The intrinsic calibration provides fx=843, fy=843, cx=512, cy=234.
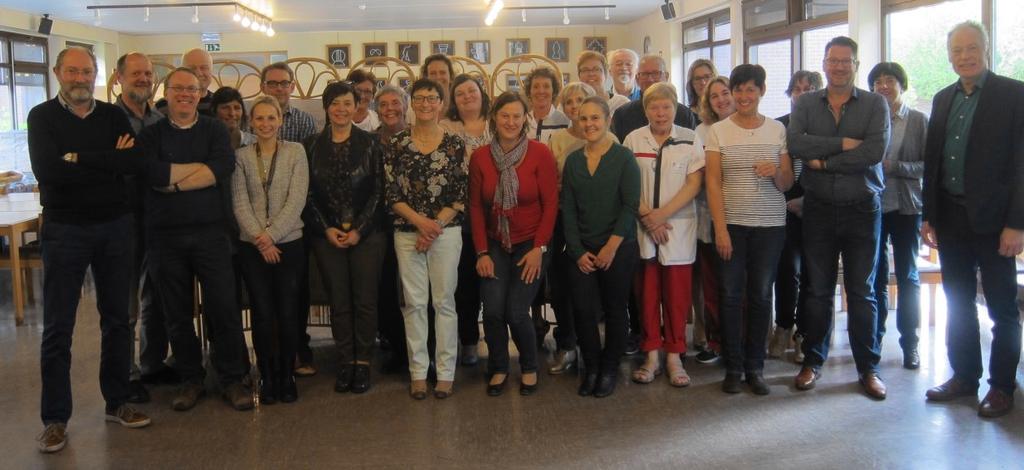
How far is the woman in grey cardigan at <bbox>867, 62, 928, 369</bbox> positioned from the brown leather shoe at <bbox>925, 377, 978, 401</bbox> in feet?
1.53

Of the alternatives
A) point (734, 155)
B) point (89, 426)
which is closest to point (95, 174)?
point (89, 426)

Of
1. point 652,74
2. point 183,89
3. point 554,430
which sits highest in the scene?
point 652,74

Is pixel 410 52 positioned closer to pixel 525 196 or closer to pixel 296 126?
pixel 296 126

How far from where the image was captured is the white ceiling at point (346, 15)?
1303cm

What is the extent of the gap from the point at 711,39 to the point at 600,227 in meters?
9.87

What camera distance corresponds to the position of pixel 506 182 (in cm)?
368

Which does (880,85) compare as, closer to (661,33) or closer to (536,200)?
(536,200)

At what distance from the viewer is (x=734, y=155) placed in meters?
3.82

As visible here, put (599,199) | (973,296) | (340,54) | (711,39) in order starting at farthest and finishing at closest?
1. (340,54)
2. (711,39)
3. (599,199)
4. (973,296)

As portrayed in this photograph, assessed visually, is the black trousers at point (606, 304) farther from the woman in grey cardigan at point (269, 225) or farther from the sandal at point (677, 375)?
the woman in grey cardigan at point (269, 225)

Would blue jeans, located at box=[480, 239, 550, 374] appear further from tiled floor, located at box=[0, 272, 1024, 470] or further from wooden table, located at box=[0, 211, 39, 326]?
wooden table, located at box=[0, 211, 39, 326]

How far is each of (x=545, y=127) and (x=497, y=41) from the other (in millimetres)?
13273

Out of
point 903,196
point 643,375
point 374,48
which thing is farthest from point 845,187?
point 374,48

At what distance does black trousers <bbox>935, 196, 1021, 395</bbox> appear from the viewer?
11.5 ft
